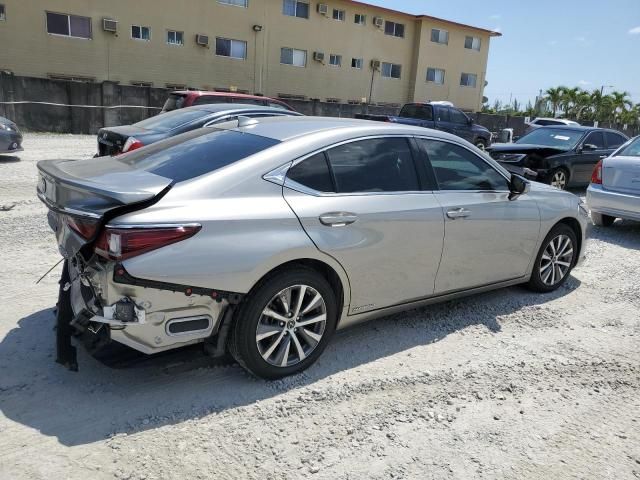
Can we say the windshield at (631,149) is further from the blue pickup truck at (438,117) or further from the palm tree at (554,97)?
the palm tree at (554,97)

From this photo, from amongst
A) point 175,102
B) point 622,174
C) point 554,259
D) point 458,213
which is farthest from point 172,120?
point 622,174

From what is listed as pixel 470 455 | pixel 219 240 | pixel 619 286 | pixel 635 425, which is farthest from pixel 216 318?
pixel 619 286

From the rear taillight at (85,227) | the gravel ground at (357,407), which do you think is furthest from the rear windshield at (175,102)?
the rear taillight at (85,227)

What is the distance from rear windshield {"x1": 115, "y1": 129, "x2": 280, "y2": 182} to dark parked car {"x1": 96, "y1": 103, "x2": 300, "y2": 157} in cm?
377

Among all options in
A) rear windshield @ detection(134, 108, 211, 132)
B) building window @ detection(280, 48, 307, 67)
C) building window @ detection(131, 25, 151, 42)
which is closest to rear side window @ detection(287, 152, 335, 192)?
rear windshield @ detection(134, 108, 211, 132)

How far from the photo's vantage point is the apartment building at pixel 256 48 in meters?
24.0

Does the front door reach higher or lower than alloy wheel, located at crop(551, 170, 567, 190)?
higher

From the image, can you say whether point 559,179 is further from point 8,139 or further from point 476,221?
point 8,139

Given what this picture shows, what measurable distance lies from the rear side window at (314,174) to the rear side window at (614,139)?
424 inches

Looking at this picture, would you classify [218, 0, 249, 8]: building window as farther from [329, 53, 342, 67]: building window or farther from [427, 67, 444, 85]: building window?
[427, 67, 444, 85]: building window

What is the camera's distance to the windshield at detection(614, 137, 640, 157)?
324 inches

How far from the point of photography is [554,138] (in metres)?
11.9

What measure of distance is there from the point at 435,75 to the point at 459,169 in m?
35.1

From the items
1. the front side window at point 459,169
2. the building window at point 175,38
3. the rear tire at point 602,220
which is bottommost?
the rear tire at point 602,220
